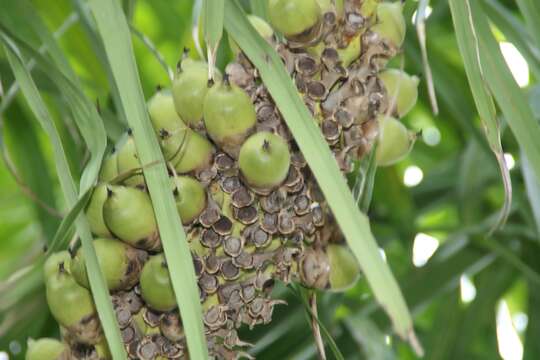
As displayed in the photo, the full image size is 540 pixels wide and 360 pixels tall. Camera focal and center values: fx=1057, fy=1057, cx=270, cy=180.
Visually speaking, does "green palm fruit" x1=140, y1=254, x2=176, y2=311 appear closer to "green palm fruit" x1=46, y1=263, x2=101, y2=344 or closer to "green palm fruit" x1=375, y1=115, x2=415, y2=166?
"green palm fruit" x1=46, y1=263, x2=101, y2=344

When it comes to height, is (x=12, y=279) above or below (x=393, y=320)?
above

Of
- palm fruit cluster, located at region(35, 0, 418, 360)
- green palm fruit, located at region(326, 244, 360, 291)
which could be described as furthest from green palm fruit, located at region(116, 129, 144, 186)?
green palm fruit, located at region(326, 244, 360, 291)

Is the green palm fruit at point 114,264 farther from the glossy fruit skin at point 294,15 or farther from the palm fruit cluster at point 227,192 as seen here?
the glossy fruit skin at point 294,15

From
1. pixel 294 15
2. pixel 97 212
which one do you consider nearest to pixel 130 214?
pixel 97 212

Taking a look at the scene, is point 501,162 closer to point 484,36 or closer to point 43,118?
point 484,36

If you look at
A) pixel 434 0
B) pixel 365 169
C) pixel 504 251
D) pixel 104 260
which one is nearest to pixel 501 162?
pixel 365 169
